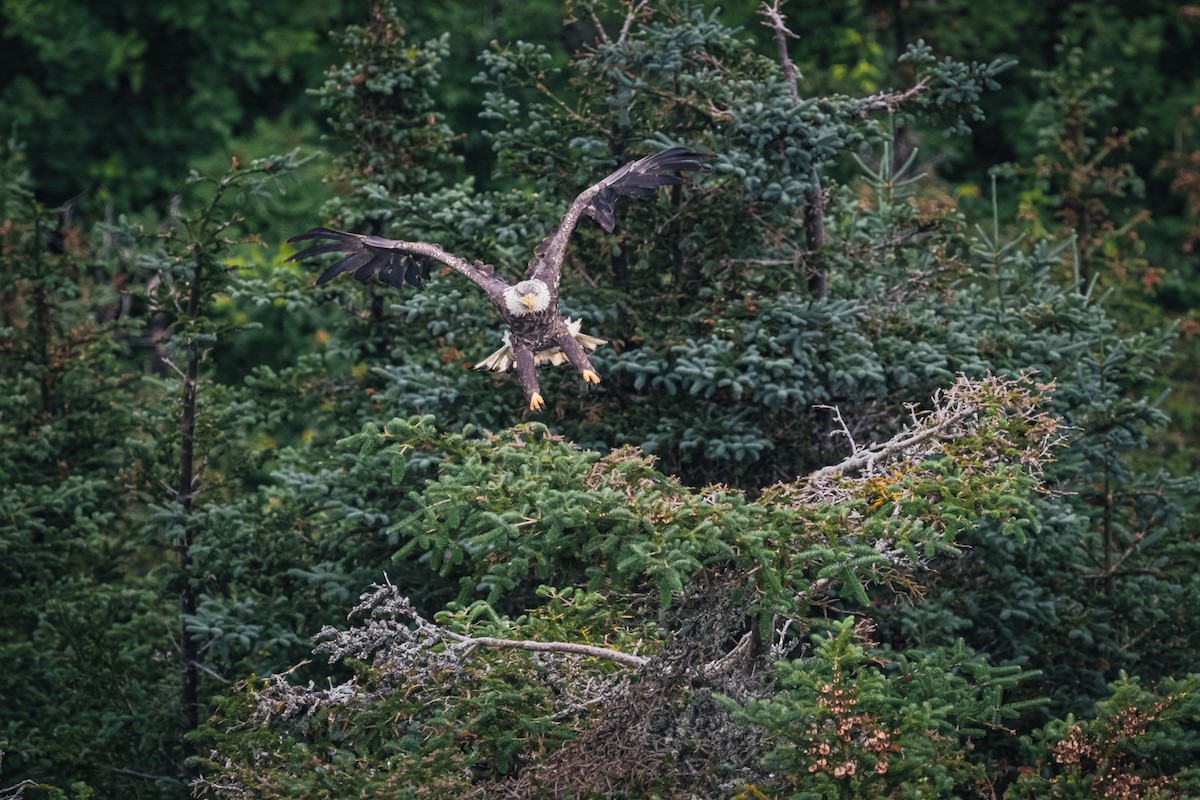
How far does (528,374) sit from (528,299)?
338 millimetres

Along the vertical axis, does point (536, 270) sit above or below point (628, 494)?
above

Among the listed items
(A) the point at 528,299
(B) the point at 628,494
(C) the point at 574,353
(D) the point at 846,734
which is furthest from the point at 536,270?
(D) the point at 846,734

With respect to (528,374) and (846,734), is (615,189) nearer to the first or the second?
(528,374)

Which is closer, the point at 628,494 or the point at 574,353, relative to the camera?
the point at 628,494

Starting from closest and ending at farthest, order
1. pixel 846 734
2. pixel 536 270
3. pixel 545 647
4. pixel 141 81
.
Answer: pixel 846 734 < pixel 545 647 < pixel 536 270 < pixel 141 81

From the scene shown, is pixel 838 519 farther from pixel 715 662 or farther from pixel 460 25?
pixel 460 25

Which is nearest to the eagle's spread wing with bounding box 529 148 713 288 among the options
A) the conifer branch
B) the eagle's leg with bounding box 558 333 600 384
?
the eagle's leg with bounding box 558 333 600 384

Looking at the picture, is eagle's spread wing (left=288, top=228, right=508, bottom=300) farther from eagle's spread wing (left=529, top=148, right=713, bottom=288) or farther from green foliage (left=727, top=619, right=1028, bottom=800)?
green foliage (left=727, top=619, right=1028, bottom=800)

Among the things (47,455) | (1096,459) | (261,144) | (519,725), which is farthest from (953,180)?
(519,725)

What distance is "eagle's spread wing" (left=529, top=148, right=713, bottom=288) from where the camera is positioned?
646cm

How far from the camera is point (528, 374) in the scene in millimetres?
6586

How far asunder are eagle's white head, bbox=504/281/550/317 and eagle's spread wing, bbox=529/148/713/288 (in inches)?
2.5

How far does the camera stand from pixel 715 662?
546 cm

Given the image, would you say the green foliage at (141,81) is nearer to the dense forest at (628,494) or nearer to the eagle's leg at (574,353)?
the dense forest at (628,494)
